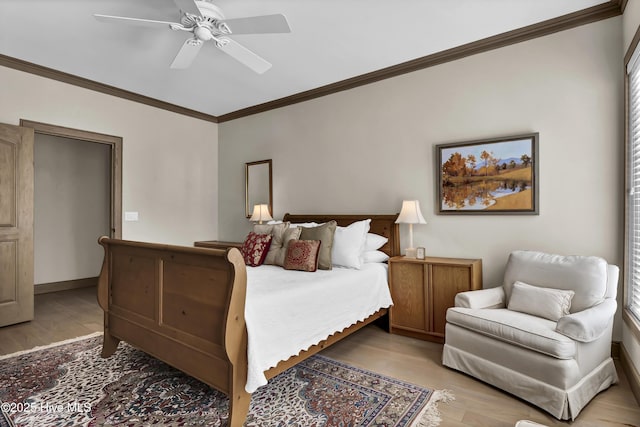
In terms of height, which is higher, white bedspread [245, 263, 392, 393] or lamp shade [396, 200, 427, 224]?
lamp shade [396, 200, 427, 224]

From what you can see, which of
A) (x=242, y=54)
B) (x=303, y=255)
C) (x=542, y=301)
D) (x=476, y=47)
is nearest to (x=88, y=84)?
(x=242, y=54)

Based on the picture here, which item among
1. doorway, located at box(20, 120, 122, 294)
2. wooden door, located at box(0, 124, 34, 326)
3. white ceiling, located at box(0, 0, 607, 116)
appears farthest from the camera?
doorway, located at box(20, 120, 122, 294)

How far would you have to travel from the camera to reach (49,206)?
5191 millimetres

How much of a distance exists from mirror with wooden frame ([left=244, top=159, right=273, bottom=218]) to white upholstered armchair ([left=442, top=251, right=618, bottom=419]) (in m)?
3.16

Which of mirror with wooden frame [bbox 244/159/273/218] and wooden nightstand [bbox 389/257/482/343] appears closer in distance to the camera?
wooden nightstand [bbox 389/257/482/343]

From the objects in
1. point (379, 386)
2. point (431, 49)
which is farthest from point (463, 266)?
point (431, 49)

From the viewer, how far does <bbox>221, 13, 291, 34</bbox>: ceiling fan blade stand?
7.67ft

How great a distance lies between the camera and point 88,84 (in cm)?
415

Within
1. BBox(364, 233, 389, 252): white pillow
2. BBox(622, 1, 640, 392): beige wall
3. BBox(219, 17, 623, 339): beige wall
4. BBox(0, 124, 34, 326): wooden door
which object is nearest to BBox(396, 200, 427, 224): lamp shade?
BBox(219, 17, 623, 339): beige wall

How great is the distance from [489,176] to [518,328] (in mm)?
1546

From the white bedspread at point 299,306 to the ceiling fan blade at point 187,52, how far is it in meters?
1.93

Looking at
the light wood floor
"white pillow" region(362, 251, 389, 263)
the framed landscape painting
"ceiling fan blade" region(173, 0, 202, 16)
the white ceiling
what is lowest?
the light wood floor

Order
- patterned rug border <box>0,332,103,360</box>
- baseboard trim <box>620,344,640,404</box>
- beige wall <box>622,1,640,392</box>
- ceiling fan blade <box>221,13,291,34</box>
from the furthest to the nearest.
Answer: patterned rug border <box>0,332,103,360</box> < ceiling fan blade <box>221,13,291,34</box> < beige wall <box>622,1,640,392</box> < baseboard trim <box>620,344,640,404</box>

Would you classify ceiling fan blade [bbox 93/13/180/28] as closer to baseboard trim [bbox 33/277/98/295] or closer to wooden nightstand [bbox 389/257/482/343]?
wooden nightstand [bbox 389/257/482/343]
